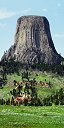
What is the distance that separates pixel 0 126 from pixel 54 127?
6.52 m

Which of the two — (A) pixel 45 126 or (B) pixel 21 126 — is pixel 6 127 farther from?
(A) pixel 45 126

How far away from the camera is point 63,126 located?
45.3m

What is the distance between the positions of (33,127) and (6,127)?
3369 millimetres

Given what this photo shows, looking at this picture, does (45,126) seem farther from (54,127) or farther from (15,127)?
(15,127)

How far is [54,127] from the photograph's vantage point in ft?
146

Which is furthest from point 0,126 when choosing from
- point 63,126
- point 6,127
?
point 63,126

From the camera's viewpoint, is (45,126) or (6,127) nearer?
(6,127)

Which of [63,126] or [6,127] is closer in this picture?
[6,127]

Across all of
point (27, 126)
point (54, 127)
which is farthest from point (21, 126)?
point (54, 127)

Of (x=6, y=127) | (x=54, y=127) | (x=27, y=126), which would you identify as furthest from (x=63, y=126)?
(x=6, y=127)

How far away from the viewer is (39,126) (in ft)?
147

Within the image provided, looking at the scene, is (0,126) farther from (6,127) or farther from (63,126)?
(63,126)

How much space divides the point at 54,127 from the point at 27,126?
3.25 m

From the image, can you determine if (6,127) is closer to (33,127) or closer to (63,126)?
(33,127)
